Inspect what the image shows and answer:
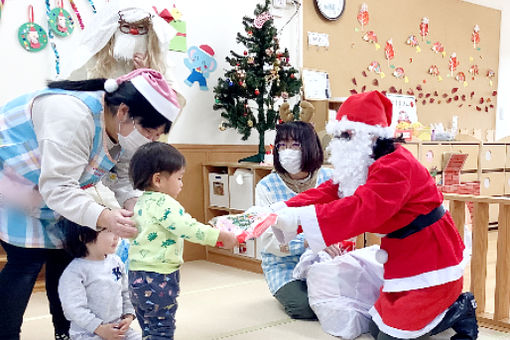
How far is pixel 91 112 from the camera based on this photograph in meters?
1.47

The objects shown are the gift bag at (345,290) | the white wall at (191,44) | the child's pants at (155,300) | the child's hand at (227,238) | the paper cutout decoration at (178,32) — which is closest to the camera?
the child's hand at (227,238)

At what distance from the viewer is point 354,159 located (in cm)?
176

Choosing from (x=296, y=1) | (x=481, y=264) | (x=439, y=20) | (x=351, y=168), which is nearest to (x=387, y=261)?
(x=351, y=168)

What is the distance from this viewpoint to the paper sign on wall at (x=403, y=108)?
4.97 metres

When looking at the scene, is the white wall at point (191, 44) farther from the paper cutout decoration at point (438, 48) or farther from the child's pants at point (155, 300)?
the paper cutout decoration at point (438, 48)

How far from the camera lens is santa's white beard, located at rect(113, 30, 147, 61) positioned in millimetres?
2496

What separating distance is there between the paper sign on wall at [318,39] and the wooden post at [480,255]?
2535mm

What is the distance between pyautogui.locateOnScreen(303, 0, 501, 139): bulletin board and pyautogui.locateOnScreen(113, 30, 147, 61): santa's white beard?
2142 millimetres

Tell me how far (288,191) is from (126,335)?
44.5 inches

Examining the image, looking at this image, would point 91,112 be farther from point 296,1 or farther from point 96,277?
point 296,1

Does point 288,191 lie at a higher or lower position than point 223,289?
higher

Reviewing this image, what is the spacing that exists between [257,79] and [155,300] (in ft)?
7.17

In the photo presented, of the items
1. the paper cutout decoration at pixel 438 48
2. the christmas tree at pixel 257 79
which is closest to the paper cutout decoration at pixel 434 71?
the paper cutout decoration at pixel 438 48

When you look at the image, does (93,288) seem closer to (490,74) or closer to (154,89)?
(154,89)
